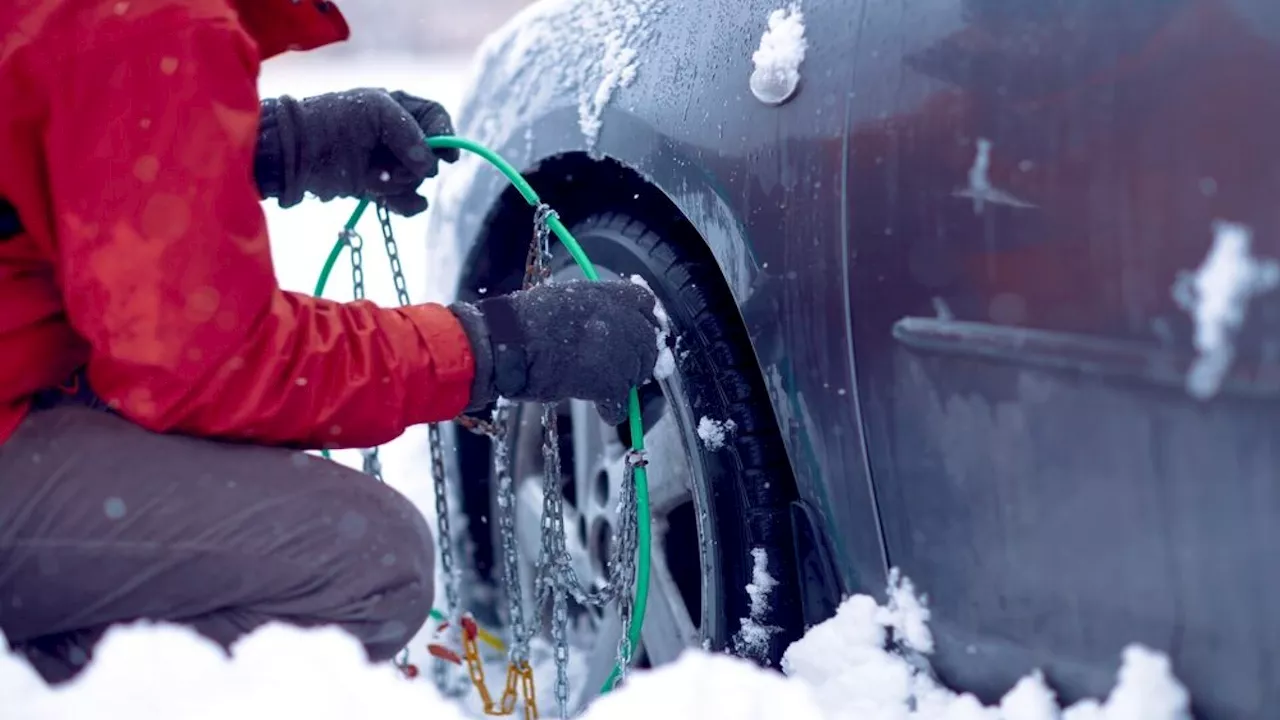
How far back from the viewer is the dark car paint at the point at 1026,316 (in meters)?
0.96

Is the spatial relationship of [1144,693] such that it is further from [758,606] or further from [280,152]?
[280,152]

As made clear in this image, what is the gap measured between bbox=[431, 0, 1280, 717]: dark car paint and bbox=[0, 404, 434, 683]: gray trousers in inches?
25.7

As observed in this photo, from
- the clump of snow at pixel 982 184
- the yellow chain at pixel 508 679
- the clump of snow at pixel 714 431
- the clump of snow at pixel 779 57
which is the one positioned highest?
the clump of snow at pixel 779 57

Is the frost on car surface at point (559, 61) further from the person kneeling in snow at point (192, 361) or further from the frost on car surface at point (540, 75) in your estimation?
the person kneeling in snow at point (192, 361)

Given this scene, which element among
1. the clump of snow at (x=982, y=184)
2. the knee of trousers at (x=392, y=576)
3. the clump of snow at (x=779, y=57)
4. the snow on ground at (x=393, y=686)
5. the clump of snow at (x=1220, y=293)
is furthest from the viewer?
the knee of trousers at (x=392, y=576)

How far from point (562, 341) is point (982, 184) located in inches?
25.1

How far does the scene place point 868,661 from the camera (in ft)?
4.25

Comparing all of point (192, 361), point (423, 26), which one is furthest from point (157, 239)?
point (423, 26)

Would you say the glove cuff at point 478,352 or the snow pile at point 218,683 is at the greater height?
the glove cuff at point 478,352

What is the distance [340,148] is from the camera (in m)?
1.90

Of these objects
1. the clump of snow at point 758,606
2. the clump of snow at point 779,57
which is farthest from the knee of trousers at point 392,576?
the clump of snow at point 779,57

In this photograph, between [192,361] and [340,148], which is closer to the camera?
[192,361]

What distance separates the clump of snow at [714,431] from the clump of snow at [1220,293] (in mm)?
680

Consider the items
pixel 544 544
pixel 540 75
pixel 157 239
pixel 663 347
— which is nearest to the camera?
pixel 157 239
